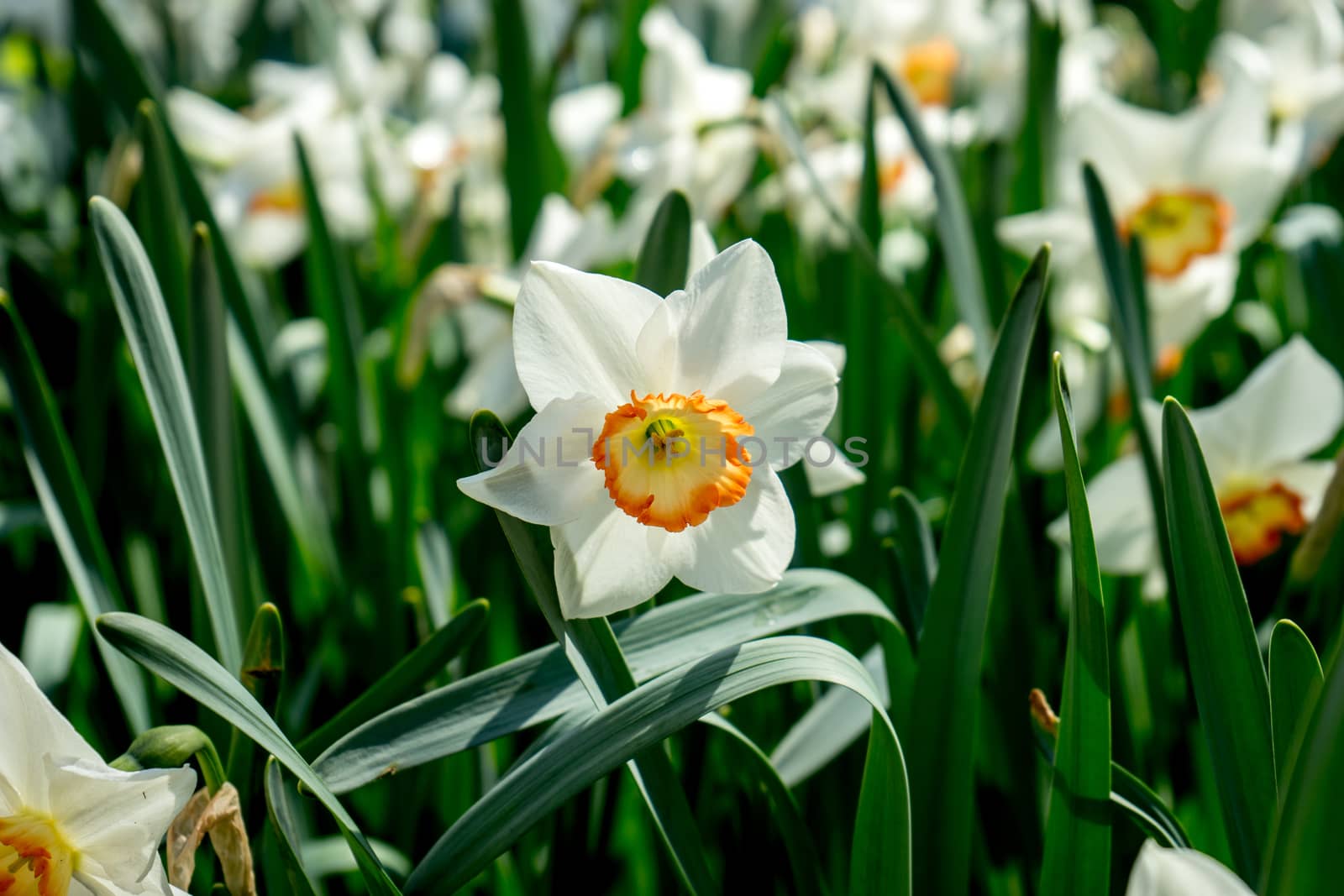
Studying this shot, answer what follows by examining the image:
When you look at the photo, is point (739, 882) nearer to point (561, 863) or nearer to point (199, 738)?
point (561, 863)

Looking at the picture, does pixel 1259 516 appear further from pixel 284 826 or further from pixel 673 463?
pixel 284 826

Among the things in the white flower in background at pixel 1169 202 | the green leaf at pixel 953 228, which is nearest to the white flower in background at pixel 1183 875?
the green leaf at pixel 953 228

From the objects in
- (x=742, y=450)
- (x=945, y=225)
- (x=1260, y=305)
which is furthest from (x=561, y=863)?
(x=1260, y=305)

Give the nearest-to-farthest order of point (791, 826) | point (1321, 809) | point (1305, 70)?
point (1321, 809) < point (791, 826) < point (1305, 70)

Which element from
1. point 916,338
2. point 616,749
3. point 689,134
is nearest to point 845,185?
point 689,134

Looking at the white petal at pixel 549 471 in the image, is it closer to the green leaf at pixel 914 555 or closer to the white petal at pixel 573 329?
the white petal at pixel 573 329
